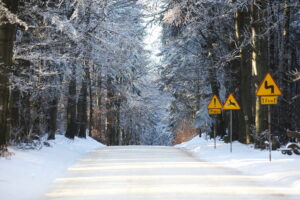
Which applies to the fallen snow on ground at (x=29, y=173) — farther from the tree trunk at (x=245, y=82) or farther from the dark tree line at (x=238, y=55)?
the tree trunk at (x=245, y=82)

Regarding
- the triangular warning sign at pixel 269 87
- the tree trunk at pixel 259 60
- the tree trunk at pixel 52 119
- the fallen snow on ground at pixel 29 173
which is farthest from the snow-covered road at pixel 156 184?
the tree trunk at pixel 52 119

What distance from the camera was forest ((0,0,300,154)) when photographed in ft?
49.7

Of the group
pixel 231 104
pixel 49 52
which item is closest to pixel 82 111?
pixel 49 52

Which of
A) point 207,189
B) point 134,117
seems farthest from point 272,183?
point 134,117

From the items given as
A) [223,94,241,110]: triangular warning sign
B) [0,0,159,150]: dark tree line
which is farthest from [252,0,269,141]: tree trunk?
[0,0,159,150]: dark tree line

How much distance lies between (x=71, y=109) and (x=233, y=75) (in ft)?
31.4

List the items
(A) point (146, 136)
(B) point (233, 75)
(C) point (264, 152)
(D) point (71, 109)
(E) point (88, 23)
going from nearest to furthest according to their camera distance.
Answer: (C) point (264, 152) < (E) point (88, 23) < (B) point (233, 75) < (D) point (71, 109) < (A) point (146, 136)

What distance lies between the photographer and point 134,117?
4953 cm

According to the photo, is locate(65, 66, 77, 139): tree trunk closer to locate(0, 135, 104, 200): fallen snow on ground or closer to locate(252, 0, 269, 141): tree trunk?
locate(0, 135, 104, 200): fallen snow on ground

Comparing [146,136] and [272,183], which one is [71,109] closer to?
[272,183]

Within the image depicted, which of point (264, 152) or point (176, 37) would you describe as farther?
point (176, 37)

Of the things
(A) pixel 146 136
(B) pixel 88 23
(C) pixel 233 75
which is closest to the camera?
(B) pixel 88 23

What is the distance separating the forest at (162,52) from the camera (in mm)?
15141

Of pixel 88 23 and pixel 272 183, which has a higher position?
pixel 88 23
